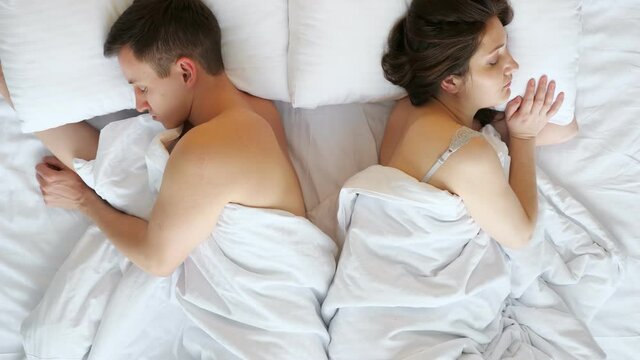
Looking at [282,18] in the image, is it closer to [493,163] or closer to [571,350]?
[493,163]

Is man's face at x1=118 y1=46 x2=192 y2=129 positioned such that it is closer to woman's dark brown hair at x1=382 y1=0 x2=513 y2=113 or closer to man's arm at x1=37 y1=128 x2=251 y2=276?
man's arm at x1=37 y1=128 x2=251 y2=276

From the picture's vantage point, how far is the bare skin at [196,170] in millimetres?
1150

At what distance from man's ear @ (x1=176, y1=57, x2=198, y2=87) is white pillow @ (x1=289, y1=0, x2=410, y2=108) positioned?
0.87ft

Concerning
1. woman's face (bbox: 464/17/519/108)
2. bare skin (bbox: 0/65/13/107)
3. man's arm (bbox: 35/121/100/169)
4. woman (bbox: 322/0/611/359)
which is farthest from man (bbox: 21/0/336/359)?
woman's face (bbox: 464/17/519/108)

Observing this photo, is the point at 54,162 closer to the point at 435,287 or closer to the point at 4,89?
the point at 4,89

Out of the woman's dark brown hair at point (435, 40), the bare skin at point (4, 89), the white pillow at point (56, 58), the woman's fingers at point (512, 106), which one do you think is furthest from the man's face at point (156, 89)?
the woman's fingers at point (512, 106)

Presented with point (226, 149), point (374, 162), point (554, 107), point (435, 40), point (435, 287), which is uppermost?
point (435, 40)

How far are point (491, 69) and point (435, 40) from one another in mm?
145

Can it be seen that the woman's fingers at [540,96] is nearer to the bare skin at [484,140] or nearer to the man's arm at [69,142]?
the bare skin at [484,140]

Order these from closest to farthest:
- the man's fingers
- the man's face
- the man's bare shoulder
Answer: the man's bare shoulder < the man's face < the man's fingers

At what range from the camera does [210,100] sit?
1282mm

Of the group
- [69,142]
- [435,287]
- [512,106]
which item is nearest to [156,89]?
[69,142]

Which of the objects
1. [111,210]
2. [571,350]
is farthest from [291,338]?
[571,350]

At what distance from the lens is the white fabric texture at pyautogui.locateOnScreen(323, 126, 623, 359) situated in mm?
1233
